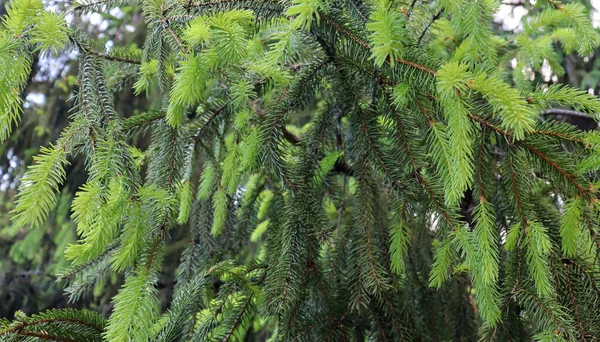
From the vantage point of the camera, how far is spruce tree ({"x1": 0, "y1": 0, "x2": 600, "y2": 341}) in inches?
36.9

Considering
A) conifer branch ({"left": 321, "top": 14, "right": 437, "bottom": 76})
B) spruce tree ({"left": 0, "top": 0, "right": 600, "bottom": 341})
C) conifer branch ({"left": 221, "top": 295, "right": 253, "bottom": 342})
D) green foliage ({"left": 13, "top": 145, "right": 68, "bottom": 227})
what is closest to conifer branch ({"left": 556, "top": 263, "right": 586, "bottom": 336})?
spruce tree ({"left": 0, "top": 0, "right": 600, "bottom": 341})

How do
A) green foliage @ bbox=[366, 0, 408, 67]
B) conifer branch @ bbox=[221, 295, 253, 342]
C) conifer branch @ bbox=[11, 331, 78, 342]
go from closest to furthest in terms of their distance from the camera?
green foliage @ bbox=[366, 0, 408, 67]
conifer branch @ bbox=[11, 331, 78, 342]
conifer branch @ bbox=[221, 295, 253, 342]

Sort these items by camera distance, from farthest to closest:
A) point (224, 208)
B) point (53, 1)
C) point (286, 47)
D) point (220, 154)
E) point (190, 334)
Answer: point (53, 1) → point (220, 154) → point (224, 208) → point (190, 334) → point (286, 47)

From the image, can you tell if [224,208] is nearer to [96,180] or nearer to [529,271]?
[96,180]

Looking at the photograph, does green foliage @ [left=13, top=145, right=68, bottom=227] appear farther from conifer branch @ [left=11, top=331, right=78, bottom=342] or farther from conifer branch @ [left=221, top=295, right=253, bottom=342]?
conifer branch @ [left=221, top=295, right=253, bottom=342]

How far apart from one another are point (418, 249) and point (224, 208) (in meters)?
0.71

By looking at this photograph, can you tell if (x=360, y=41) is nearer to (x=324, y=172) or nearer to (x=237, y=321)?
(x=324, y=172)

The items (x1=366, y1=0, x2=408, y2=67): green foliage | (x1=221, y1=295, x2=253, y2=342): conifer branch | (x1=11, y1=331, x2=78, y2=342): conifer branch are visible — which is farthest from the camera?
(x1=221, y1=295, x2=253, y2=342): conifer branch

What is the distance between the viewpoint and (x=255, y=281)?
54.3 inches

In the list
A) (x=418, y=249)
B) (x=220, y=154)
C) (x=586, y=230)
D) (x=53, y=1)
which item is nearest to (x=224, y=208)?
(x=220, y=154)

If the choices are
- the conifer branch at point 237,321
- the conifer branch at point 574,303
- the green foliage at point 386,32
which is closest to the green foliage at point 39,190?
the conifer branch at point 237,321

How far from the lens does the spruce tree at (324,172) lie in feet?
3.08

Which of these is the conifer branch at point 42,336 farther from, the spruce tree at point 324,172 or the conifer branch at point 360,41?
the conifer branch at point 360,41

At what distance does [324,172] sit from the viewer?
1.54 m
